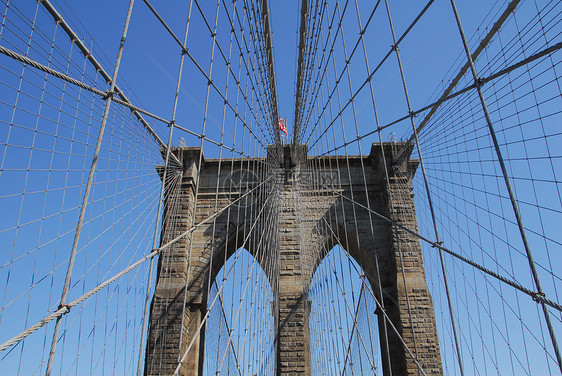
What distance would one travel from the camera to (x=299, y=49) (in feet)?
33.6

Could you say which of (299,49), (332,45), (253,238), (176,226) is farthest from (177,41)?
(253,238)

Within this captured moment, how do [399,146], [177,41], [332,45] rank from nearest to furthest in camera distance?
[177,41] → [332,45] → [399,146]

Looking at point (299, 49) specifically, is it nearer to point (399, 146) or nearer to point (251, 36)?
point (251, 36)

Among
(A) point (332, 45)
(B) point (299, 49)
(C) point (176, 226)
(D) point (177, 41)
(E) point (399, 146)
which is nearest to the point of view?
(D) point (177, 41)

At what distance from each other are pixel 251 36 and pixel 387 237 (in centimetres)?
580

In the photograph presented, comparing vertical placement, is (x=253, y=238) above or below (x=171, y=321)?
above

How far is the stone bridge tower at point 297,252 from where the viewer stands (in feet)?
33.1

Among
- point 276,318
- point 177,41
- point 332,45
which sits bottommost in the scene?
point 276,318

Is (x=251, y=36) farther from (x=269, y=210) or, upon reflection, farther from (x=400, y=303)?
(x=400, y=303)

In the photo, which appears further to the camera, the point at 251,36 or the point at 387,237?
the point at 387,237

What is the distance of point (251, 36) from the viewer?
9.44 metres

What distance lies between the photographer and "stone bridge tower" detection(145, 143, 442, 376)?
10.1 metres

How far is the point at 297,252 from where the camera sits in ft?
37.4

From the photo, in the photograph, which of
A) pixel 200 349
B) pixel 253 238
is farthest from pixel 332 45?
pixel 200 349
